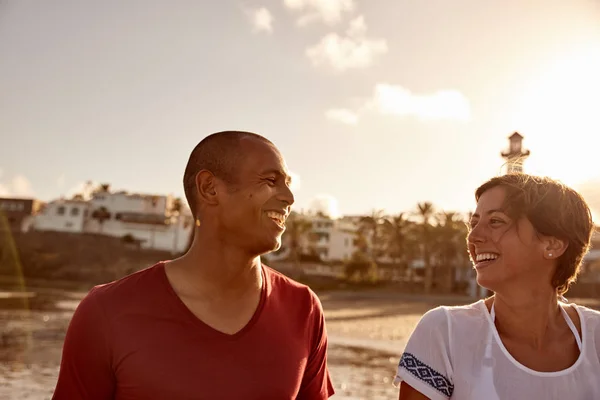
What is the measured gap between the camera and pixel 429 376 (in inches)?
108

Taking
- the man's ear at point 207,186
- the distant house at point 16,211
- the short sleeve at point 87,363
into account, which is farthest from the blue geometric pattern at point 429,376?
the distant house at point 16,211

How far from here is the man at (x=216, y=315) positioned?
241cm

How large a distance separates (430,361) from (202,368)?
105cm

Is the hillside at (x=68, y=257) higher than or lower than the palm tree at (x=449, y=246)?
lower

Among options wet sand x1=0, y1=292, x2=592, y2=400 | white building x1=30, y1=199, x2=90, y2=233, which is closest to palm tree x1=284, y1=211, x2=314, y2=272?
white building x1=30, y1=199, x2=90, y2=233

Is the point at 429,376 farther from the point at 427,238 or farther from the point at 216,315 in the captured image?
the point at 427,238

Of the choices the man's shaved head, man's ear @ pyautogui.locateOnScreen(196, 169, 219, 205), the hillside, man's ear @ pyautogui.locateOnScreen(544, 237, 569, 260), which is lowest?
the hillside

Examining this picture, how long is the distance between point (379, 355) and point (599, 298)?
4188cm

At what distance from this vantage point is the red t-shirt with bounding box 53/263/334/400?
7.87ft

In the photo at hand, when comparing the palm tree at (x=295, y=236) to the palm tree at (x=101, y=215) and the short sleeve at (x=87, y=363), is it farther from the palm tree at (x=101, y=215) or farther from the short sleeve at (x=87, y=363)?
the short sleeve at (x=87, y=363)

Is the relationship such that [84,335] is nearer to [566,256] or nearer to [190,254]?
[190,254]

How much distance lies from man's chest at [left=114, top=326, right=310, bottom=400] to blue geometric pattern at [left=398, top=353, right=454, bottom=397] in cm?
55

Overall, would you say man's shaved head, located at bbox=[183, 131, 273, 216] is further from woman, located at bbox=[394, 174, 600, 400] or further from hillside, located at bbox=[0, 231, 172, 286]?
hillside, located at bbox=[0, 231, 172, 286]

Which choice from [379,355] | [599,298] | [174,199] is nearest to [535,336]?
[379,355]
